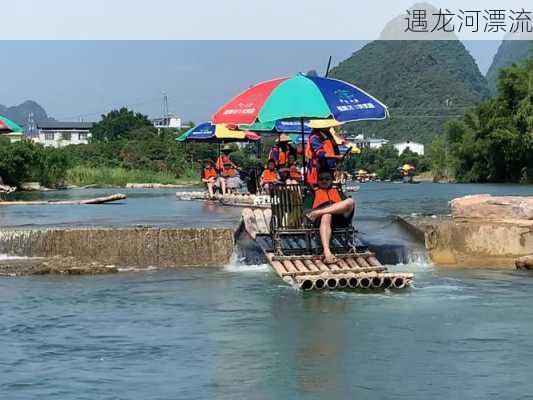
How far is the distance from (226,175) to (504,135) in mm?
33405

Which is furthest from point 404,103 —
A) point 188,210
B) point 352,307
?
point 352,307

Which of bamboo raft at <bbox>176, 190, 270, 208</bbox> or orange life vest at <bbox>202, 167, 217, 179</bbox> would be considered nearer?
bamboo raft at <bbox>176, 190, 270, 208</bbox>

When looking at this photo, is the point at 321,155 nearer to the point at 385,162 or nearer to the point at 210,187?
the point at 210,187

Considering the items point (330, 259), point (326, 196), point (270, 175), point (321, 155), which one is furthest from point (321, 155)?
point (270, 175)

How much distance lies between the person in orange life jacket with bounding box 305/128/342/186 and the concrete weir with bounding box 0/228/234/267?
7.24 feet

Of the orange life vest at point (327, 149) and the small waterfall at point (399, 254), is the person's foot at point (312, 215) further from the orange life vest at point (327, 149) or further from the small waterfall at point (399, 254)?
the small waterfall at point (399, 254)

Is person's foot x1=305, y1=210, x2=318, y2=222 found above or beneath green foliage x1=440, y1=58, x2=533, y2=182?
beneath

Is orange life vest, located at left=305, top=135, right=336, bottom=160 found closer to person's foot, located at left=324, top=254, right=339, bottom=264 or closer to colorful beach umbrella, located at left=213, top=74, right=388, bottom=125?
colorful beach umbrella, located at left=213, top=74, right=388, bottom=125

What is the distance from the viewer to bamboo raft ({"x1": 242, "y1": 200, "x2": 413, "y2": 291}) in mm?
11117

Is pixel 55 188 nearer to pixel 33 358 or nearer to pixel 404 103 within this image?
pixel 33 358

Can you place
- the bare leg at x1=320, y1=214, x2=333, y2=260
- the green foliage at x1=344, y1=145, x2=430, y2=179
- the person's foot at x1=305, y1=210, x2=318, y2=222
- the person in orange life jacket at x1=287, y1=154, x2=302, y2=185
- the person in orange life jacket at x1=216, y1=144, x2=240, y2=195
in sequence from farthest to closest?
the green foliage at x1=344, y1=145, x2=430, y2=179, the person in orange life jacket at x1=216, y1=144, x2=240, y2=195, the person in orange life jacket at x1=287, y1=154, x2=302, y2=185, the person's foot at x1=305, y1=210, x2=318, y2=222, the bare leg at x1=320, y1=214, x2=333, y2=260

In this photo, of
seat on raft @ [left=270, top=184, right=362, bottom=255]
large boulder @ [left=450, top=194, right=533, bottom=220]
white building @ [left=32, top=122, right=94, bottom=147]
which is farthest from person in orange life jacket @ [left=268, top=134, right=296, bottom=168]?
white building @ [left=32, top=122, right=94, bottom=147]

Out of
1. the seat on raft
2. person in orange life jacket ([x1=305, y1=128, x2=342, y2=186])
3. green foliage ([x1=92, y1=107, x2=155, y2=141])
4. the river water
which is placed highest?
green foliage ([x1=92, y1=107, x2=155, y2=141])

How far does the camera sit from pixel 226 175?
26.5 meters
